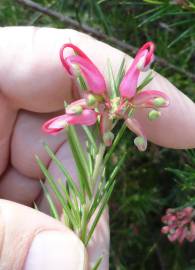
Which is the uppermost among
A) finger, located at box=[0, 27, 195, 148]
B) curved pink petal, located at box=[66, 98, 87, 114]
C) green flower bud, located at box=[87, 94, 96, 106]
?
green flower bud, located at box=[87, 94, 96, 106]

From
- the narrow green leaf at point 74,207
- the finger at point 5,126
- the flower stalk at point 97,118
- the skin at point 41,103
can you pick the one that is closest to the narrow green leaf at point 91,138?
the flower stalk at point 97,118

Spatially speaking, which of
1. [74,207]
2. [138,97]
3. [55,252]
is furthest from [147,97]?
[55,252]

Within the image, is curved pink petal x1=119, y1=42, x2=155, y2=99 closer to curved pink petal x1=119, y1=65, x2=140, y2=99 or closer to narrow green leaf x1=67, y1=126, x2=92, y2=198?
curved pink petal x1=119, y1=65, x2=140, y2=99

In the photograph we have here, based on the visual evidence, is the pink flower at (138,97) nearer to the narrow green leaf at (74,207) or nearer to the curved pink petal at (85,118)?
the curved pink petal at (85,118)

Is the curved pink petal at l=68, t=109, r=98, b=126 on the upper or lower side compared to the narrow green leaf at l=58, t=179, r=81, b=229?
upper

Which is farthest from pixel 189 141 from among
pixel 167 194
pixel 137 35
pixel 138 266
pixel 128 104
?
pixel 138 266

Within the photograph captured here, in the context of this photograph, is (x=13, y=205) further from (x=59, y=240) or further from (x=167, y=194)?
(x=167, y=194)

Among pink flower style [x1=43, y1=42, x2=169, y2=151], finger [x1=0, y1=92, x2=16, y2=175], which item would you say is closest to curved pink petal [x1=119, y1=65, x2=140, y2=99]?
pink flower style [x1=43, y1=42, x2=169, y2=151]

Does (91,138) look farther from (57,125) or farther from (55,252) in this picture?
(55,252)
